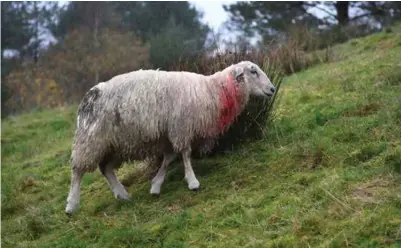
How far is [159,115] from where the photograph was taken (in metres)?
6.21

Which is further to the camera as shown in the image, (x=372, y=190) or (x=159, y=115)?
(x=159, y=115)

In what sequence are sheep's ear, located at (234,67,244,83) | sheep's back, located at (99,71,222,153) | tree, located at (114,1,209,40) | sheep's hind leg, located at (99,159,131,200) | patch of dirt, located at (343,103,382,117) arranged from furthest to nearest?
tree, located at (114,1,209,40)
patch of dirt, located at (343,103,382,117)
sheep's hind leg, located at (99,159,131,200)
sheep's ear, located at (234,67,244,83)
sheep's back, located at (99,71,222,153)

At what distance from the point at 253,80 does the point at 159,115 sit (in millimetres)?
1188

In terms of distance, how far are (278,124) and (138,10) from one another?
25437 mm

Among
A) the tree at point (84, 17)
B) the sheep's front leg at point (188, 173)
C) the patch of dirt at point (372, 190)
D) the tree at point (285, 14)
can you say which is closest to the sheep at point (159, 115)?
the sheep's front leg at point (188, 173)

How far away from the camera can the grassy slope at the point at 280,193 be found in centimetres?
448

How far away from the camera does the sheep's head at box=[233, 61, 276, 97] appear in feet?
21.6

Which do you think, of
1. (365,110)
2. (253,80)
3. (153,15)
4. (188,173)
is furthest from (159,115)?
(153,15)

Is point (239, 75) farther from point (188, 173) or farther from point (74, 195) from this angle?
point (74, 195)

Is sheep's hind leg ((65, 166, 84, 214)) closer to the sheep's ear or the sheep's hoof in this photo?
the sheep's hoof

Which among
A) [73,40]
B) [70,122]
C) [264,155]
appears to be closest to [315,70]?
[264,155]

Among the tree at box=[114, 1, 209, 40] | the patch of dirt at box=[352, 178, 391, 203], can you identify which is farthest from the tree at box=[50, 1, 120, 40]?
the patch of dirt at box=[352, 178, 391, 203]

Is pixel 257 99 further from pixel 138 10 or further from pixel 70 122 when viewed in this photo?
pixel 138 10

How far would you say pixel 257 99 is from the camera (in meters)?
7.12
